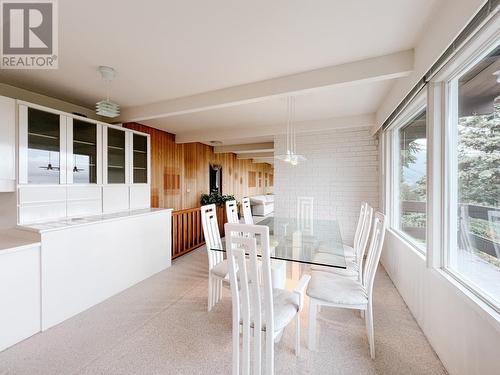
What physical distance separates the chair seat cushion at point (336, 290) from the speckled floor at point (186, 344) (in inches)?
16.2

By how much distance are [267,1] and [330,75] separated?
3.20ft

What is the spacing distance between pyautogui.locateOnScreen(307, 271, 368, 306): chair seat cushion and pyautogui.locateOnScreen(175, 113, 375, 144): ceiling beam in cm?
253

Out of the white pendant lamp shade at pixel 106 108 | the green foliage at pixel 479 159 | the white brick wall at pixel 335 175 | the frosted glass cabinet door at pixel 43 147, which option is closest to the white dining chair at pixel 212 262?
the white pendant lamp shade at pixel 106 108

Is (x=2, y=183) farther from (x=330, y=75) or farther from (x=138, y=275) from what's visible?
(x=330, y=75)

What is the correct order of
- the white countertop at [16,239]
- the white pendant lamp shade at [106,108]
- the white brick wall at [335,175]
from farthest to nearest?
the white brick wall at [335,175] < the white pendant lamp shade at [106,108] < the white countertop at [16,239]

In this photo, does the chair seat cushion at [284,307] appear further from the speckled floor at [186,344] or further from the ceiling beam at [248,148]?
the ceiling beam at [248,148]

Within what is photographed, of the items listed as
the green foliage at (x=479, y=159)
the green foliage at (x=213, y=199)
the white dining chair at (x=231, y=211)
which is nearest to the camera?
the green foliage at (x=479, y=159)

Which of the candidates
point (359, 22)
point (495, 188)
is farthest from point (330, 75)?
point (495, 188)

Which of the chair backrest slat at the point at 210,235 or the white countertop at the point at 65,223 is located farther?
the chair backrest slat at the point at 210,235

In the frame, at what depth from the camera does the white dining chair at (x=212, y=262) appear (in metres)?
2.24

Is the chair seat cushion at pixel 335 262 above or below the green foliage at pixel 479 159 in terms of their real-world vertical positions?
below

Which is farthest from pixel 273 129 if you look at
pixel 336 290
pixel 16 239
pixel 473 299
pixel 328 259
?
pixel 16 239

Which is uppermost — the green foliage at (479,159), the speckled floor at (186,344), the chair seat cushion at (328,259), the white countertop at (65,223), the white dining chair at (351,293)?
the green foliage at (479,159)

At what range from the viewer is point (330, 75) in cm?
204
